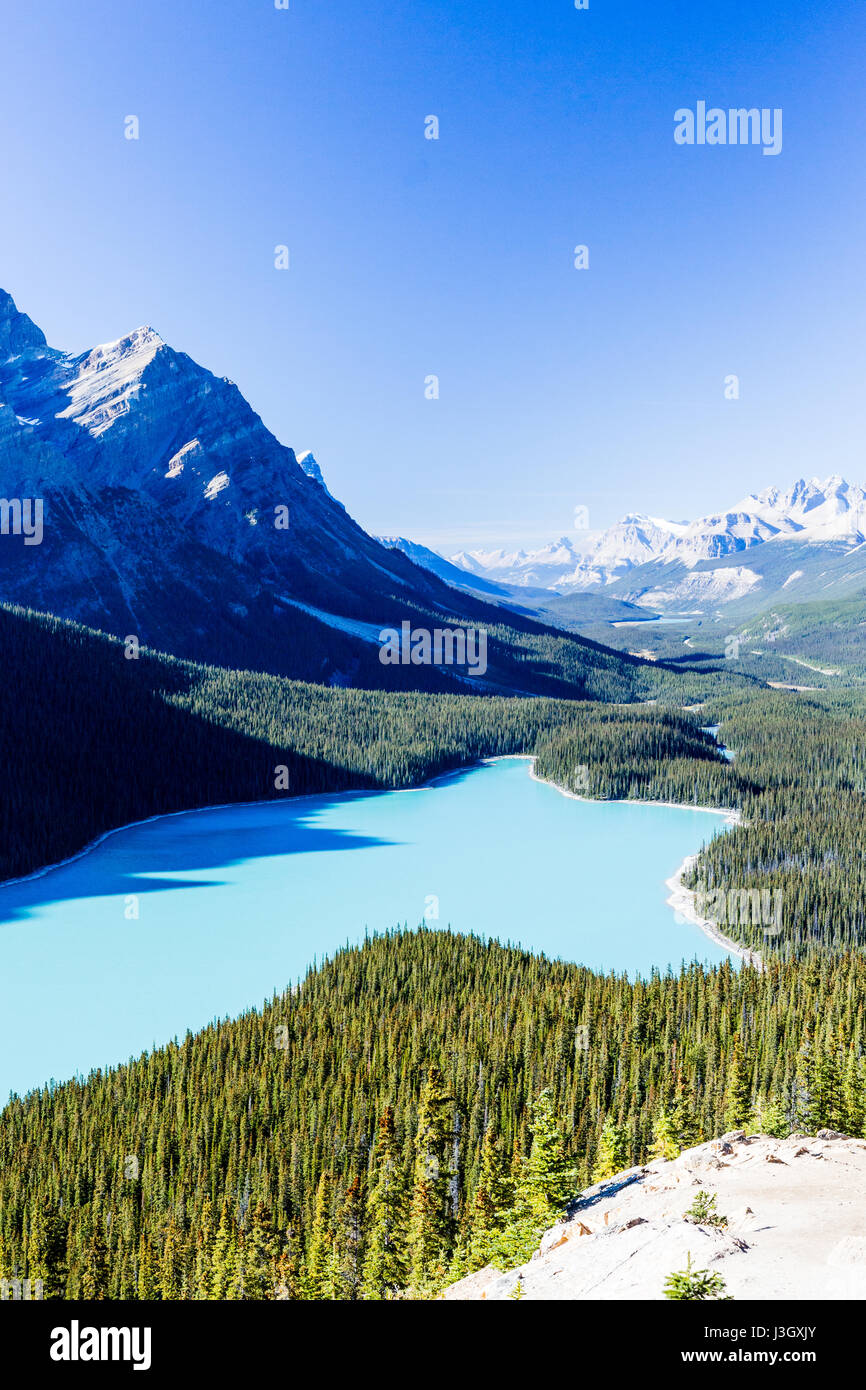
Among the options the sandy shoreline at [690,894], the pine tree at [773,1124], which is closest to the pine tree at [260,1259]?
the pine tree at [773,1124]

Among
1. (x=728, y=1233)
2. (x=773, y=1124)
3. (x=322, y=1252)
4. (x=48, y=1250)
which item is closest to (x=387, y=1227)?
(x=322, y=1252)

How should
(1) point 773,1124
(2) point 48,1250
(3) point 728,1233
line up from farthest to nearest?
(2) point 48,1250 → (1) point 773,1124 → (3) point 728,1233

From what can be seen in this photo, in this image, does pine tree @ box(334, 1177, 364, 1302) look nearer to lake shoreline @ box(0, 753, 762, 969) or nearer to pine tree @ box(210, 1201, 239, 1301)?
pine tree @ box(210, 1201, 239, 1301)

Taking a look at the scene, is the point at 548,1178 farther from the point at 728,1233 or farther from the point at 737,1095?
the point at 737,1095

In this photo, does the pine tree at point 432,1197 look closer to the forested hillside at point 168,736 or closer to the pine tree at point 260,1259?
the pine tree at point 260,1259

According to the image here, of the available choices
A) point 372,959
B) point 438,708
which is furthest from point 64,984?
point 438,708
